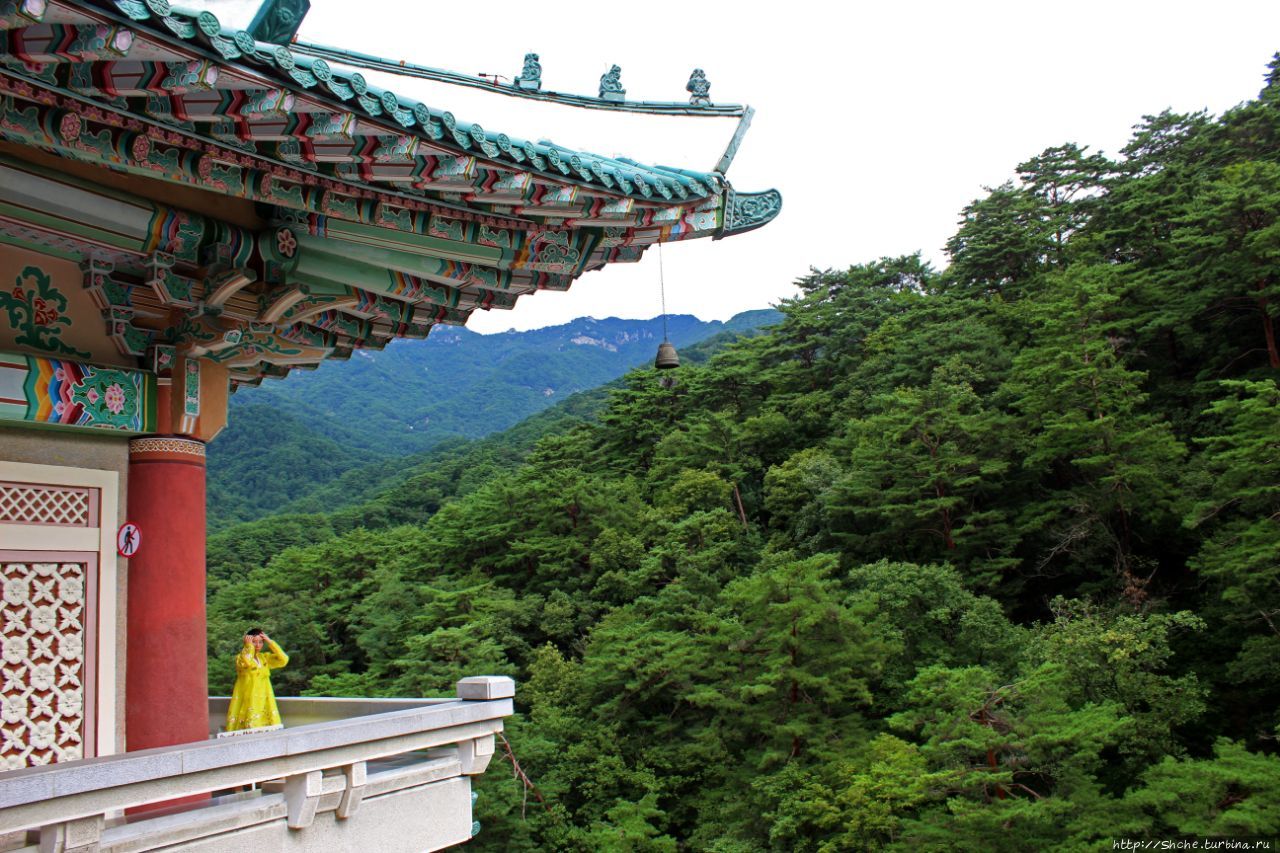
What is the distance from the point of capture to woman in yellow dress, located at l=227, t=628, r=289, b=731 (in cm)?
529

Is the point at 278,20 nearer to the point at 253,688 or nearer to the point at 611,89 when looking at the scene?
the point at 611,89

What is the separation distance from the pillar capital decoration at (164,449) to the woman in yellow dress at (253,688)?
3.20 ft

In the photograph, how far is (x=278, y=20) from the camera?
14.8ft

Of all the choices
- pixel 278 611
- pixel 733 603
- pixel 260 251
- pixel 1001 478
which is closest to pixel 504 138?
pixel 260 251

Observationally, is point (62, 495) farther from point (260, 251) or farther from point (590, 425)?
point (590, 425)

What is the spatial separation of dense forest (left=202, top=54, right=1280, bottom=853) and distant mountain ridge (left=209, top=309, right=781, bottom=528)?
69.7ft

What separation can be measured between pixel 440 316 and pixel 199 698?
2523mm

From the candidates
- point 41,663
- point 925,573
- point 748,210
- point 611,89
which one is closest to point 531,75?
point 611,89

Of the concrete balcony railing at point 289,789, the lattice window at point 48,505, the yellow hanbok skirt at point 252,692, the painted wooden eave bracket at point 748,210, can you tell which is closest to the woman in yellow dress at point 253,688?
the yellow hanbok skirt at point 252,692

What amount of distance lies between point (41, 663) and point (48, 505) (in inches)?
27.2

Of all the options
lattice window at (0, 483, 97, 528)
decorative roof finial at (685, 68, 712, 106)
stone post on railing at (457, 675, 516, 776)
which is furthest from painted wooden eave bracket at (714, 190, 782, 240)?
lattice window at (0, 483, 97, 528)

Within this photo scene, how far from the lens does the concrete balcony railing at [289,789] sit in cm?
299

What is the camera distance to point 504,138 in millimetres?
4355

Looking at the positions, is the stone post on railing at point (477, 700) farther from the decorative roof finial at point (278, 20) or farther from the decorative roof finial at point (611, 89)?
the decorative roof finial at point (611, 89)
